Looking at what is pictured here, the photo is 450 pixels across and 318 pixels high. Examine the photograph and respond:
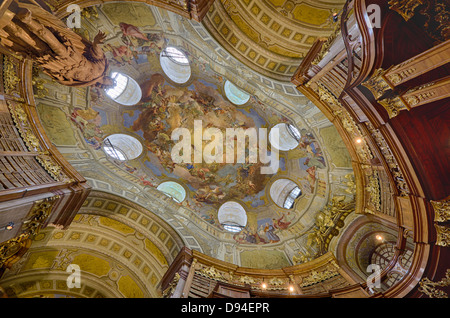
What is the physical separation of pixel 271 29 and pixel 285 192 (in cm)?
901

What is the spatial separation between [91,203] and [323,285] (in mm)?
10085

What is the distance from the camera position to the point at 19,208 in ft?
16.4

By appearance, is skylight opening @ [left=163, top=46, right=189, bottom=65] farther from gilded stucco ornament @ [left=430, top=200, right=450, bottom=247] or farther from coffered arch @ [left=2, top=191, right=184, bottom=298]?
gilded stucco ornament @ [left=430, top=200, right=450, bottom=247]

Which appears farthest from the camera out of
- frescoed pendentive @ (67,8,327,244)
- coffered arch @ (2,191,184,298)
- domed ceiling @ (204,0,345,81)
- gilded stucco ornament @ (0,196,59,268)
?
frescoed pendentive @ (67,8,327,244)

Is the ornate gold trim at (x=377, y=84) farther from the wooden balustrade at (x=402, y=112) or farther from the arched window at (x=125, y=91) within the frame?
the arched window at (x=125, y=91)

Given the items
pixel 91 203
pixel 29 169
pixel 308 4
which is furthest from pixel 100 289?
pixel 308 4

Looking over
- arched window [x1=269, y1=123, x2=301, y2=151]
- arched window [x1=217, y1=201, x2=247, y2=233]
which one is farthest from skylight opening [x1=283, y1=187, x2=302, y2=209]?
arched window [x1=217, y1=201, x2=247, y2=233]

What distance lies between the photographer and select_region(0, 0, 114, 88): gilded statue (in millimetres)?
5352

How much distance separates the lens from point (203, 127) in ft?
47.9

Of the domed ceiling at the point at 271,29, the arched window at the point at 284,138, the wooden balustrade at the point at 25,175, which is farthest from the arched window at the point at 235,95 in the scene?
the wooden balustrade at the point at 25,175

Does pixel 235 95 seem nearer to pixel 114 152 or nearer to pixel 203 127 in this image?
pixel 203 127

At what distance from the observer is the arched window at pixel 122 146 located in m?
12.7

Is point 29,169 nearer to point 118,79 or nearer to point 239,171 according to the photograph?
point 118,79

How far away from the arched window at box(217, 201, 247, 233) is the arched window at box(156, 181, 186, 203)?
2674 mm
